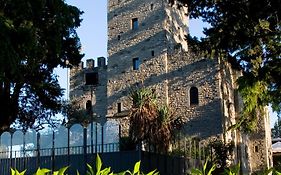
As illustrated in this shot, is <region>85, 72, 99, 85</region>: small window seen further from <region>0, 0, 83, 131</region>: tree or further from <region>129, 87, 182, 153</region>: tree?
<region>129, 87, 182, 153</region>: tree

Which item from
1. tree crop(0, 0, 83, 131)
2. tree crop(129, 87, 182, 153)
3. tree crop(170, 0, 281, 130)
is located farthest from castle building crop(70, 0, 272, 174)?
tree crop(170, 0, 281, 130)

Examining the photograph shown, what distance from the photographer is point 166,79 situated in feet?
98.2

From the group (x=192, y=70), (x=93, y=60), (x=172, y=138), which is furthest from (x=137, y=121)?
(x=93, y=60)

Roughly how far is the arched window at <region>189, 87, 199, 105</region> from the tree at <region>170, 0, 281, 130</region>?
15.2 meters

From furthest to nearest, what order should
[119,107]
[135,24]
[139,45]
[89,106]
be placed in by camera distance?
[89,106] → [135,24] → [139,45] → [119,107]

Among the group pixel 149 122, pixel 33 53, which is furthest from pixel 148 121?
pixel 33 53

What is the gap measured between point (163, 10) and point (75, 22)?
11689 millimetres

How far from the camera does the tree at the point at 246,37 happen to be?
1146cm

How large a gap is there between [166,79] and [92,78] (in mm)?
7617

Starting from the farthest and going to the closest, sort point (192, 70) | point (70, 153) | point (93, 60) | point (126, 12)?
point (93, 60) < point (126, 12) < point (192, 70) < point (70, 153)

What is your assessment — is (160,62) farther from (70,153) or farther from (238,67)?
(70,153)

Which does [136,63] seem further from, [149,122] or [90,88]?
[149,122]

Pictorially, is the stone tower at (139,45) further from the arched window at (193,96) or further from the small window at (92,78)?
the small window at (92,78)

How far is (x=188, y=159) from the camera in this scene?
16141mm
